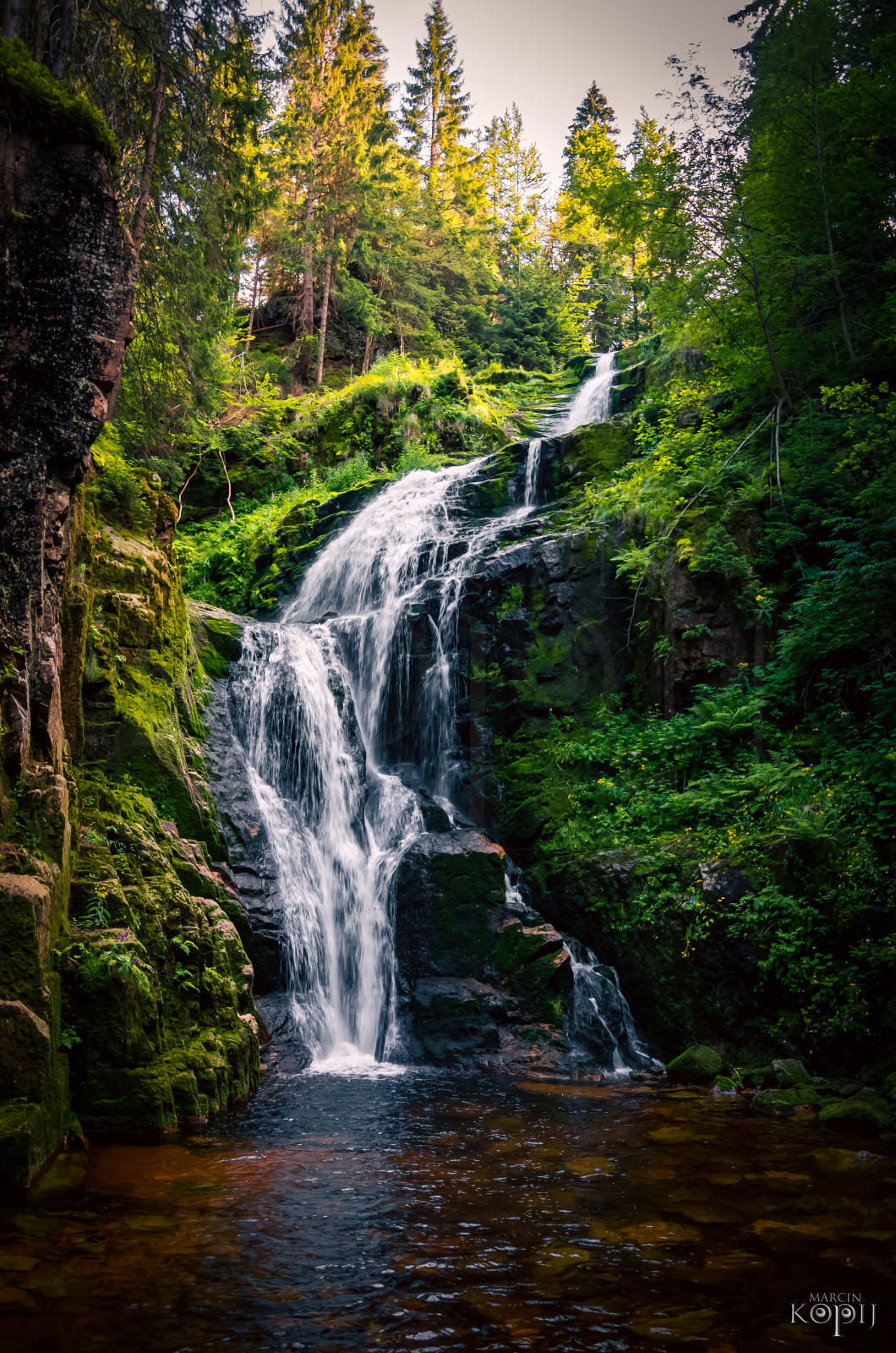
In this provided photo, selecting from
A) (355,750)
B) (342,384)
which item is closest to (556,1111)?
(355,750)

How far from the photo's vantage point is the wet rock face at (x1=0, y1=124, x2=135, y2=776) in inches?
213

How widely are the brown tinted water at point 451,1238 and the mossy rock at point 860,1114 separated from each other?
15.1 inches

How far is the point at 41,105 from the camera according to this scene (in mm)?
5691

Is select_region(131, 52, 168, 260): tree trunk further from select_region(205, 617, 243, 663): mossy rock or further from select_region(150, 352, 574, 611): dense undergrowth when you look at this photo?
select_region(150, 352, 574, 611): dense undergrowth

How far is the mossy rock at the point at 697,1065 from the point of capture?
7.78 meters

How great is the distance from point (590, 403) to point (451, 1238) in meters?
21.4

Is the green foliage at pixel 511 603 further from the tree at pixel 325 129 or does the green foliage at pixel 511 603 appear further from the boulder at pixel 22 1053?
the tree at pixel 325 129

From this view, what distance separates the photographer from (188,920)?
6891 millimetres

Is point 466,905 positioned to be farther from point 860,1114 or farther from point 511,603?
point 511,603

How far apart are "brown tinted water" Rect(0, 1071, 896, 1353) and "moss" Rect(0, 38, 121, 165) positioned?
23.5 feet

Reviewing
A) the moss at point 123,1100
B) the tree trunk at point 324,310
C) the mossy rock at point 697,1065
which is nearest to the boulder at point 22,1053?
the moss at point 123,1100

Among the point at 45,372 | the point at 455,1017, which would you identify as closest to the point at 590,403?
the point at 455,1017

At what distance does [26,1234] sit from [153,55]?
37.6ft

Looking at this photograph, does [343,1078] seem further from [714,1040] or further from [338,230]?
[338,230]
